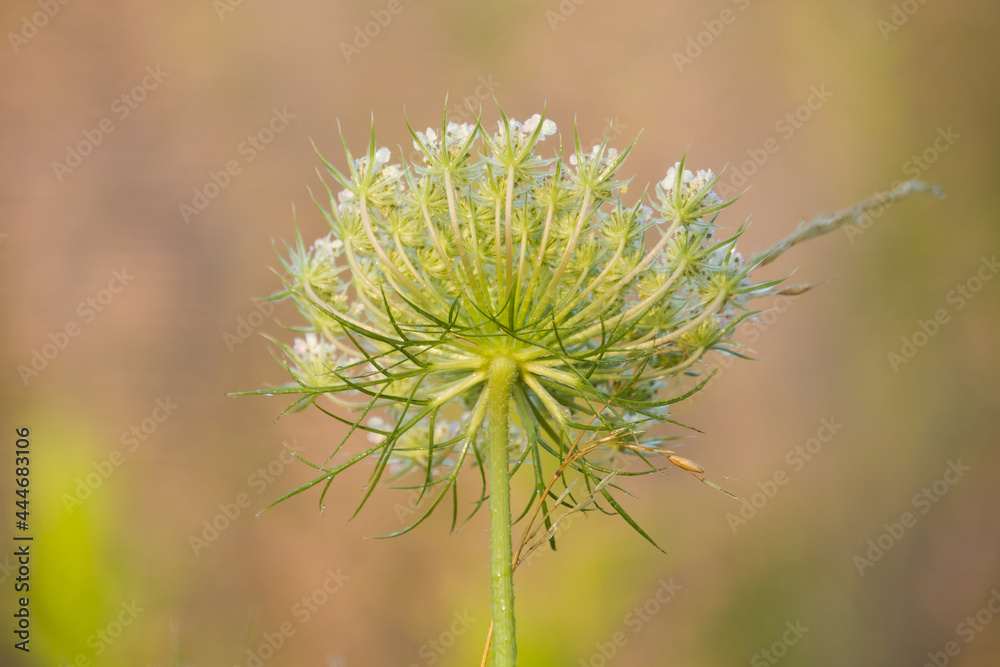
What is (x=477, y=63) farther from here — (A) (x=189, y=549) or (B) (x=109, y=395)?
(A) (x=189, y=549)

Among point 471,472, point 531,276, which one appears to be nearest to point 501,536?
point 531,276

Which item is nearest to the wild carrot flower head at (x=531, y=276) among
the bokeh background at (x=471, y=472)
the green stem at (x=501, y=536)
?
the green stem at (x=501, y=536)

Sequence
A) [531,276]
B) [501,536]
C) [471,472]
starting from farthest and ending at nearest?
[471,472]
[531,276]
[501,536]

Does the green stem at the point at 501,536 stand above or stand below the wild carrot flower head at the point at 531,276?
below

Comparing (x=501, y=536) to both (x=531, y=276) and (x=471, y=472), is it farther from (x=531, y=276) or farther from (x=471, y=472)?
(x=471, y=472)

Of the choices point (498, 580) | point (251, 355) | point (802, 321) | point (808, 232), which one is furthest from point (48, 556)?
point (802, 321)

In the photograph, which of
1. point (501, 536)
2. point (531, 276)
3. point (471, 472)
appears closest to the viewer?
point (501, 536)

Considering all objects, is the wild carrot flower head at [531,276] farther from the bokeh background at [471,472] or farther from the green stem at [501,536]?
the bokeh background at [471,472]
